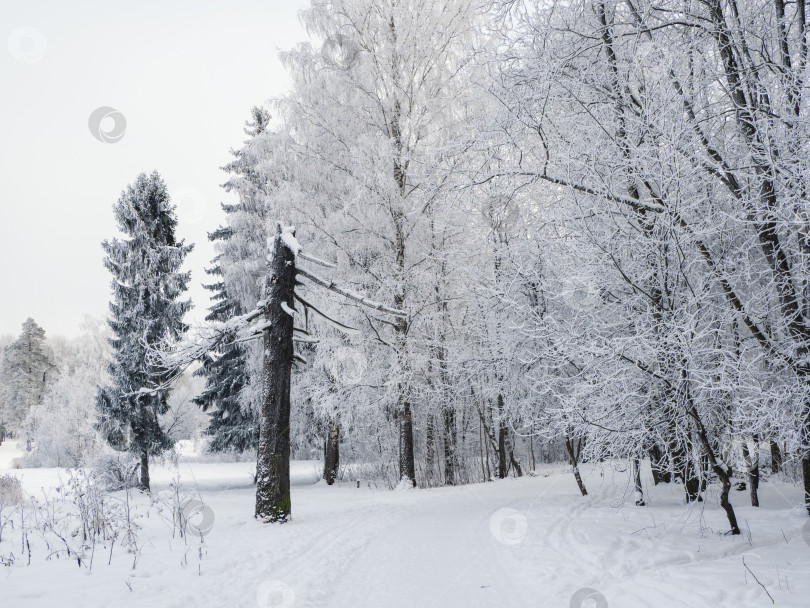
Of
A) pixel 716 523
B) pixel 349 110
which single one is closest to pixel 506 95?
pixel 716 523

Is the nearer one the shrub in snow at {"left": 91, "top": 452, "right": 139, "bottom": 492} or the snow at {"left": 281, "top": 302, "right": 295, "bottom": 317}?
the snow at {"left": 281, "top": 302, "right": 295, "bottom": 317}

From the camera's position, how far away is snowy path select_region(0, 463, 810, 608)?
405cm

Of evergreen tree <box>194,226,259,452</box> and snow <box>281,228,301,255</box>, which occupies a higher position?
snow <box>281,228,301,255</box>

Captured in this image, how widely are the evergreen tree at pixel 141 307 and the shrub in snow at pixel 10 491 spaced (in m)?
2.28

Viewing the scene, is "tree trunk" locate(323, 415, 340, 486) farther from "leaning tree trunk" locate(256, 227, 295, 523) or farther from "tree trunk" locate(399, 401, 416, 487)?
"leaning tree trunk" locate(256, 227, 295, 523)

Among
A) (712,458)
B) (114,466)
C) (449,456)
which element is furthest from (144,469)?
(712,458)

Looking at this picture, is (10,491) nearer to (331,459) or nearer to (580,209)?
(331,459)

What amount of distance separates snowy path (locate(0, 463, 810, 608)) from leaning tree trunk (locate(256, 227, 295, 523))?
18.6 inches

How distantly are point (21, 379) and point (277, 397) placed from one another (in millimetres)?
46172

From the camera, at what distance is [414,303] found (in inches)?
503

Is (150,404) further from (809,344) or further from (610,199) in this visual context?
(809,344)

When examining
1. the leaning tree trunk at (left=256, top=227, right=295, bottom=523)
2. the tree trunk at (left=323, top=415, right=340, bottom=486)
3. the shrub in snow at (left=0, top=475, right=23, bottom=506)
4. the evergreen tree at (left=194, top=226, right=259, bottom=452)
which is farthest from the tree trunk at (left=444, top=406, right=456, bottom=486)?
the shrub in snow at (left=0, top=475, right=23, bottom=506)

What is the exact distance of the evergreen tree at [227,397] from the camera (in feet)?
52.7

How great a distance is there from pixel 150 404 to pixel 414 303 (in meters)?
8.68
